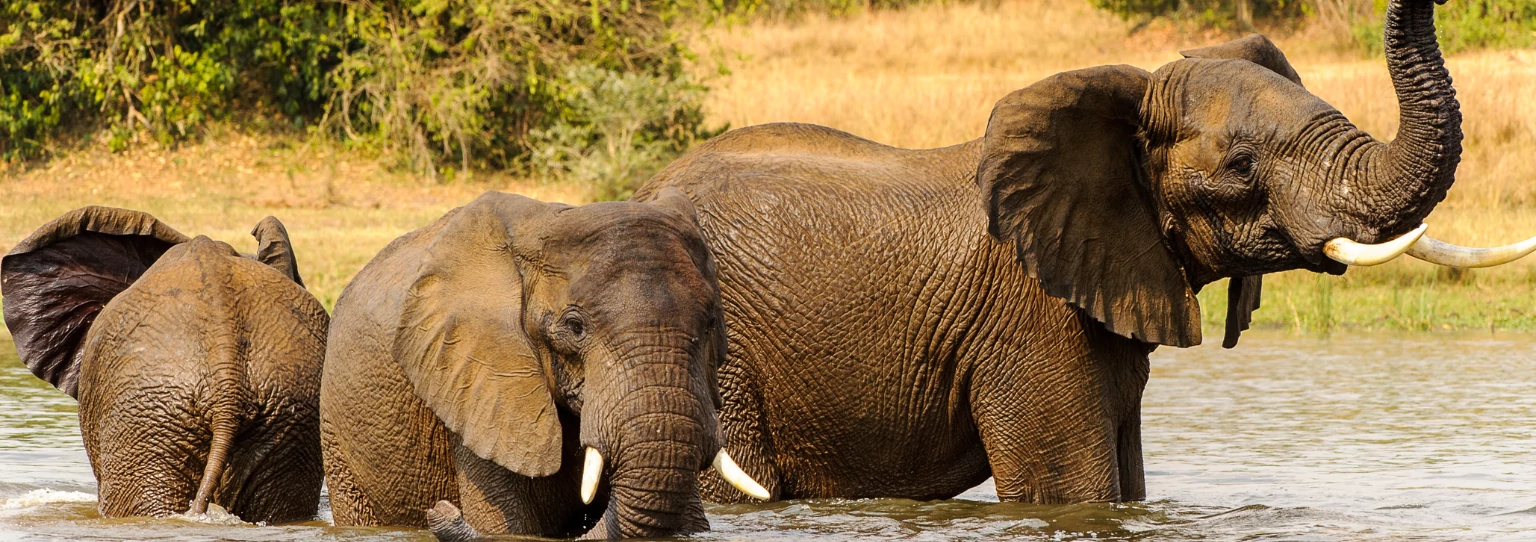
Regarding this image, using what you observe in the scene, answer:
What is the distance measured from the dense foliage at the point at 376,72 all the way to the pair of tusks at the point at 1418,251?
13968 mm

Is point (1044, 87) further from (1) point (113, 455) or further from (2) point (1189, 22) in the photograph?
(2) point (1189, 22)

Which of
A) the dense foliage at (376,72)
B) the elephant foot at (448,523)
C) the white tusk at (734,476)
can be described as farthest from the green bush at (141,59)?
the white tusk at (734,476)

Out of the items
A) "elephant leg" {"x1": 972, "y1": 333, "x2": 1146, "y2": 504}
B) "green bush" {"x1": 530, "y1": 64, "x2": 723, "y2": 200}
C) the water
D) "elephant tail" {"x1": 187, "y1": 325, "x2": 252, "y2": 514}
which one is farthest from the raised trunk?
"green bush" {"x1": 530, "y1": 64, "x2": 723, "y2": 200}

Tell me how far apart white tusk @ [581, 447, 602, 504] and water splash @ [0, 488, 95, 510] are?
3563 millimetres

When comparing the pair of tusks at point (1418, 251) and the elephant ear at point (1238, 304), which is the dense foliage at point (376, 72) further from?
the pair of tusks at point (1418, 251)

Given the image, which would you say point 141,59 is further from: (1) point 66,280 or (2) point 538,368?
(2) point 538,368

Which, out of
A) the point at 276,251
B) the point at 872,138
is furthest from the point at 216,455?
the point at 872,138

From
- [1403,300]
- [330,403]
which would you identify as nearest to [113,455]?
[330,403]

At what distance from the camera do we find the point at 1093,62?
1230 inches

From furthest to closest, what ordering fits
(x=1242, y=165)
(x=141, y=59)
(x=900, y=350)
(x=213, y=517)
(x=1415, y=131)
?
(x=141, y=59)
(x=213, y=517)
(x=900, y=350)
(x=1242, y=165)
(x=1415, y=131)

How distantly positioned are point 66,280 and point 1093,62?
25.2 metres

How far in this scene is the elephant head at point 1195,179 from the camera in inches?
221

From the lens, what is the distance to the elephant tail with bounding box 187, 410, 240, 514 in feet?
20.7

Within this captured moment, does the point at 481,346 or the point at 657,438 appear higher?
the point at 481,346
